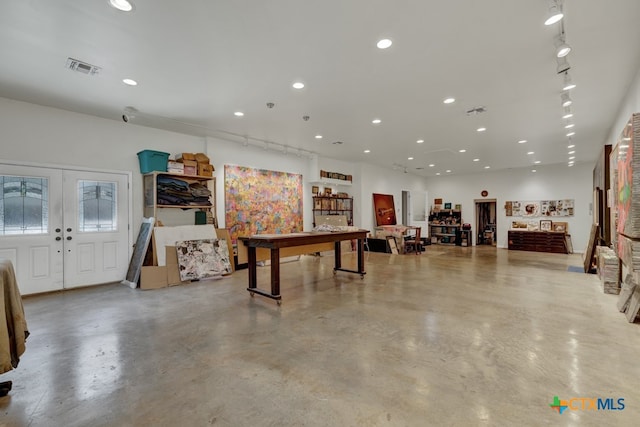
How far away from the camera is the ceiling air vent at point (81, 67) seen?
3.42m

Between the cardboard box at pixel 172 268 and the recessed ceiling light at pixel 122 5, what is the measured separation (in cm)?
406

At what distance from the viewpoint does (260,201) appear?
7.52 metres

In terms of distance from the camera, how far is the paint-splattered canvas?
5660mm

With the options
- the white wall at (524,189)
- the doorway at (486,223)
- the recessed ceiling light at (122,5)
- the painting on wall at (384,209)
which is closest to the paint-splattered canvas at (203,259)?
the recessed ceiling light at (122,5)

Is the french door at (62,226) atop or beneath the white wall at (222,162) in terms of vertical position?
beneath

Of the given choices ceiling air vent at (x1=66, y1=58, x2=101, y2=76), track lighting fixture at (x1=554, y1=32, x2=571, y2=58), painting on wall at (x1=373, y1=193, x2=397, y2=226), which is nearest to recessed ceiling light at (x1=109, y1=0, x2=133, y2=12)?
ceiling air vent at (x1=66, y1=58, x2=101, y2=76)

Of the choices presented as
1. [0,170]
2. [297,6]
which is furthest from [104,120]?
[297,6]

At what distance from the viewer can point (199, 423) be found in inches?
71.8

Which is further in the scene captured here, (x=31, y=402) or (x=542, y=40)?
(x=542, y=40)

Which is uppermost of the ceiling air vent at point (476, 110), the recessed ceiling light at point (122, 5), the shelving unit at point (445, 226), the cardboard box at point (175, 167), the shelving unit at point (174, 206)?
the recessed ceiling light at point (122, 5)

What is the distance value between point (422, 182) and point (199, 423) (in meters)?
13.6

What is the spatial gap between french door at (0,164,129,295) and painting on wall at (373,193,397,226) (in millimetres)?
7570

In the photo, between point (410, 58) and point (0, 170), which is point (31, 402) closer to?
point (0, 170)

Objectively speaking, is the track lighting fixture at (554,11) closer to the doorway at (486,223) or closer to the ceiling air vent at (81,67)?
the ceiling air vent at (81,67)
